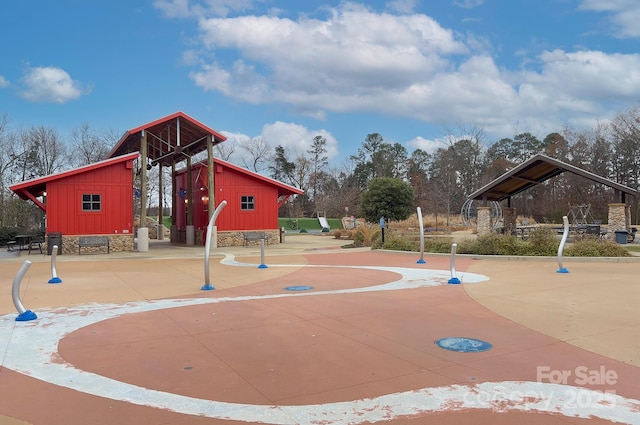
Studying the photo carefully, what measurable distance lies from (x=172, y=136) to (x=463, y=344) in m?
24.4

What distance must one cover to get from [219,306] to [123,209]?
16.2 meters

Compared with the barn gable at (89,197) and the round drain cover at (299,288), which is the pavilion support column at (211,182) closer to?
the barn gable at (89,197)

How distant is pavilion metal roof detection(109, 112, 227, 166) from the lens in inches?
930

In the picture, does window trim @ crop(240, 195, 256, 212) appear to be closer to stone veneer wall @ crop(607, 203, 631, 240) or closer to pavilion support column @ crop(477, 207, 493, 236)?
pavilion support column @ crop(477, 207, 493, 236)

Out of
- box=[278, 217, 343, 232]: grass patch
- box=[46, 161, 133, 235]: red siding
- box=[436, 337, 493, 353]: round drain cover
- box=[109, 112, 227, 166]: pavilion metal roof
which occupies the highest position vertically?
box=[109, 112, 227, 166]: pavilion metal roof

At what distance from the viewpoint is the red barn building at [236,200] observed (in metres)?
26.3

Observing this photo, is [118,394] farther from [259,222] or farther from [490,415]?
[259,222]

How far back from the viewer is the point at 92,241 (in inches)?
872

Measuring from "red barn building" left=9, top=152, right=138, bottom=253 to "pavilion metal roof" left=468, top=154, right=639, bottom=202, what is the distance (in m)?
18.9

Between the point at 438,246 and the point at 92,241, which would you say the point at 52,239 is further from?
the point at 438,246

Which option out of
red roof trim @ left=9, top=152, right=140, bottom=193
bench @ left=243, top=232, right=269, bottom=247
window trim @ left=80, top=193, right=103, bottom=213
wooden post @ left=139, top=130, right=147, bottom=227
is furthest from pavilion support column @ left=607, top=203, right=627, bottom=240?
window trim @ left=80, top=193, right=103, bottom=213

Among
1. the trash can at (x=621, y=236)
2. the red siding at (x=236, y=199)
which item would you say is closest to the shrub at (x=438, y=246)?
the trash can at (x=621, y=236)

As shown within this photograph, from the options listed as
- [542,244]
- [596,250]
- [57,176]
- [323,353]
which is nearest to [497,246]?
[542,244]

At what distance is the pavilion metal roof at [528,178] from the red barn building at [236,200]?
37.4 feet
